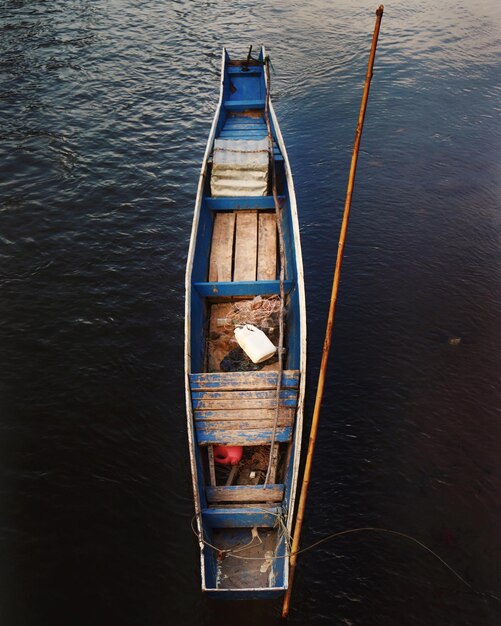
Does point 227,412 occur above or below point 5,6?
below

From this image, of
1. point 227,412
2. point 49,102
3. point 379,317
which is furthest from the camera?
point 49,102

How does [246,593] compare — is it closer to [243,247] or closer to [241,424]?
[241,424]

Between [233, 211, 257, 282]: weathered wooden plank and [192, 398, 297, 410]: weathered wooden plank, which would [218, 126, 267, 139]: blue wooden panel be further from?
[192, 398, 297, 410]: weathered wooden plank

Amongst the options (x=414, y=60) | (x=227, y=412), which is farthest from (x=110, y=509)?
(x=414, y=60)

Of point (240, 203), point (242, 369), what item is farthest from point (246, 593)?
point (240, 203)

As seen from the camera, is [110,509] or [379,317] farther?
[379,317]

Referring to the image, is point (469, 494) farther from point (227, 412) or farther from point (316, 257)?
point (316, 257)

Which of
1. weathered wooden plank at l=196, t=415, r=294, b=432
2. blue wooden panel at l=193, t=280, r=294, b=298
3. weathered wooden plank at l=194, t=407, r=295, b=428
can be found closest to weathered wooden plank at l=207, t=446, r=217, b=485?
weathered wooden plank at l=196, t=415, r=294, b=432
